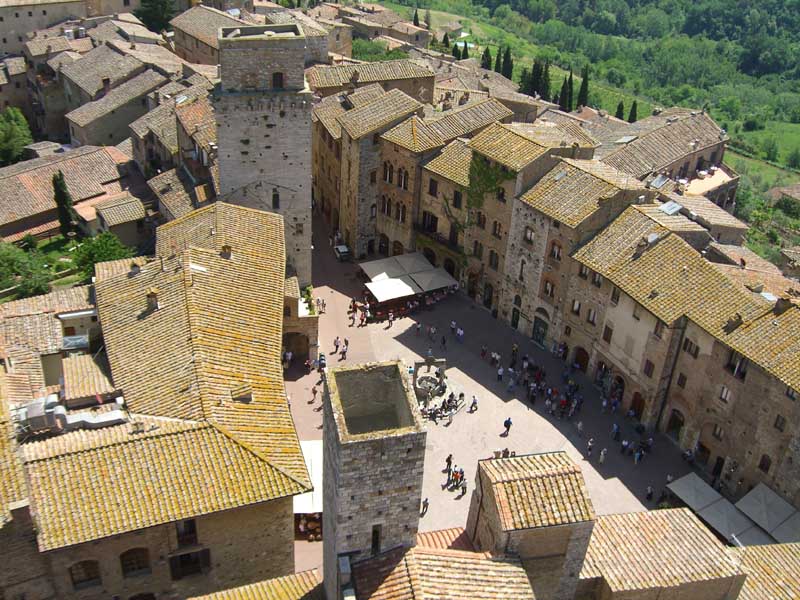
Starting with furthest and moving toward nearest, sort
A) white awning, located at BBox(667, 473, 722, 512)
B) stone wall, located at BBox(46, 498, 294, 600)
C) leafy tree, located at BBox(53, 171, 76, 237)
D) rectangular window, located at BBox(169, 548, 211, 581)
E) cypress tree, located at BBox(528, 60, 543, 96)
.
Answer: cypress tree, located at BBox(528, 60, 543, 96) → leafy tree, located at BBox(53, 171, 76, 237) → white awning, located at BBox(667, 473, 722, 512) → rectangular window, located at BBox(169, 548, 211, 581) → stone wall, located at BBox(46, 498, 294, 600)

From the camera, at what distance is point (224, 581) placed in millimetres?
32906

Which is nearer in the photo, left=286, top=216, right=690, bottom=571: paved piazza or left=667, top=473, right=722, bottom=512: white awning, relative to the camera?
left=667, top=473, right=722, bottom=512: white awning

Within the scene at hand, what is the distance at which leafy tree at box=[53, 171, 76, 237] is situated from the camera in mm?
63062

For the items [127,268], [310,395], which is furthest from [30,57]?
[310,395]

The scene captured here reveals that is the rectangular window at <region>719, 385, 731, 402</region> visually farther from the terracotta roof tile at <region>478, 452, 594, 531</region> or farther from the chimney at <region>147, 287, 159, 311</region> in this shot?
the chimney at <region>147, 287, 159, 311</region>

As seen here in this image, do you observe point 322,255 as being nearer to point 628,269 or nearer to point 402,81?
point 402,81

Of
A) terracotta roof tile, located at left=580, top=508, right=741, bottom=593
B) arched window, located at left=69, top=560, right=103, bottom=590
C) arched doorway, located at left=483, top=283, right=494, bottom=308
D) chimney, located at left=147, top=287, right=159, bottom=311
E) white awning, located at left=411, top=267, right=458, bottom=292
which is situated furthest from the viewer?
arched doorway, located at left=483, top=283, right=494, bottom=308

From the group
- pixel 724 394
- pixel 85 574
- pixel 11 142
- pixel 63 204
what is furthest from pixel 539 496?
pixel 11 142

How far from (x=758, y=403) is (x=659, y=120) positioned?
40891 millimetres

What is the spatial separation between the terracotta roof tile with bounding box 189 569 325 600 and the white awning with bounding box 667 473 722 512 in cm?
2102

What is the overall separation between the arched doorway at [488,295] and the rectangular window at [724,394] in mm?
19174

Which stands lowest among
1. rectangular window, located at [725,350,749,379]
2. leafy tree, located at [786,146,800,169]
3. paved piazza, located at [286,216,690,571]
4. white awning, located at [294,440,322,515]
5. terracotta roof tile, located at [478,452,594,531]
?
leafy tree, located at [786,146,800,169]

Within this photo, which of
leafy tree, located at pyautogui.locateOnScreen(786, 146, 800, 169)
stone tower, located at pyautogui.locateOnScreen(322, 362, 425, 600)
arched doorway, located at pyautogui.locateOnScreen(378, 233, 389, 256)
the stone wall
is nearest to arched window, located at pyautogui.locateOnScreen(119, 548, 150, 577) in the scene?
the stone wall

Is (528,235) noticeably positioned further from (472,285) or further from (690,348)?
(690,348)
